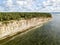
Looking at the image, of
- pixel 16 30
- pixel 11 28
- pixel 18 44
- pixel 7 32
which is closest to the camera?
pixel 18 44

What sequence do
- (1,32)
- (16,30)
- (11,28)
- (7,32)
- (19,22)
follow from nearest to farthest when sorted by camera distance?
(1,32) < (7,32) < (11,28) < (16,30) < (19,22)

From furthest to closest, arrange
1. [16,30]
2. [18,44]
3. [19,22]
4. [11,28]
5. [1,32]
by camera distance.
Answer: [19,22] → [16,30] → [11,28] → [1,32] → [18,44]

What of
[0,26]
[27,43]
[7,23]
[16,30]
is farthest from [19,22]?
[27,43]

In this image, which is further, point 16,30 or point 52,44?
point 16,30

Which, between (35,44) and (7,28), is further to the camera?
(7,28)

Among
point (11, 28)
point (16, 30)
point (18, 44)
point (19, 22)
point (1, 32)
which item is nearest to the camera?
point (18, 44)

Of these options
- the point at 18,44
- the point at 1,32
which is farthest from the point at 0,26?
the point at 18,44

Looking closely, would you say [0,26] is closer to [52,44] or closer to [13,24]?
[13,24]

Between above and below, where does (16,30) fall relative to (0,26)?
below

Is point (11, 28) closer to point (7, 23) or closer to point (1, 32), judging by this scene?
point (7, 23)
